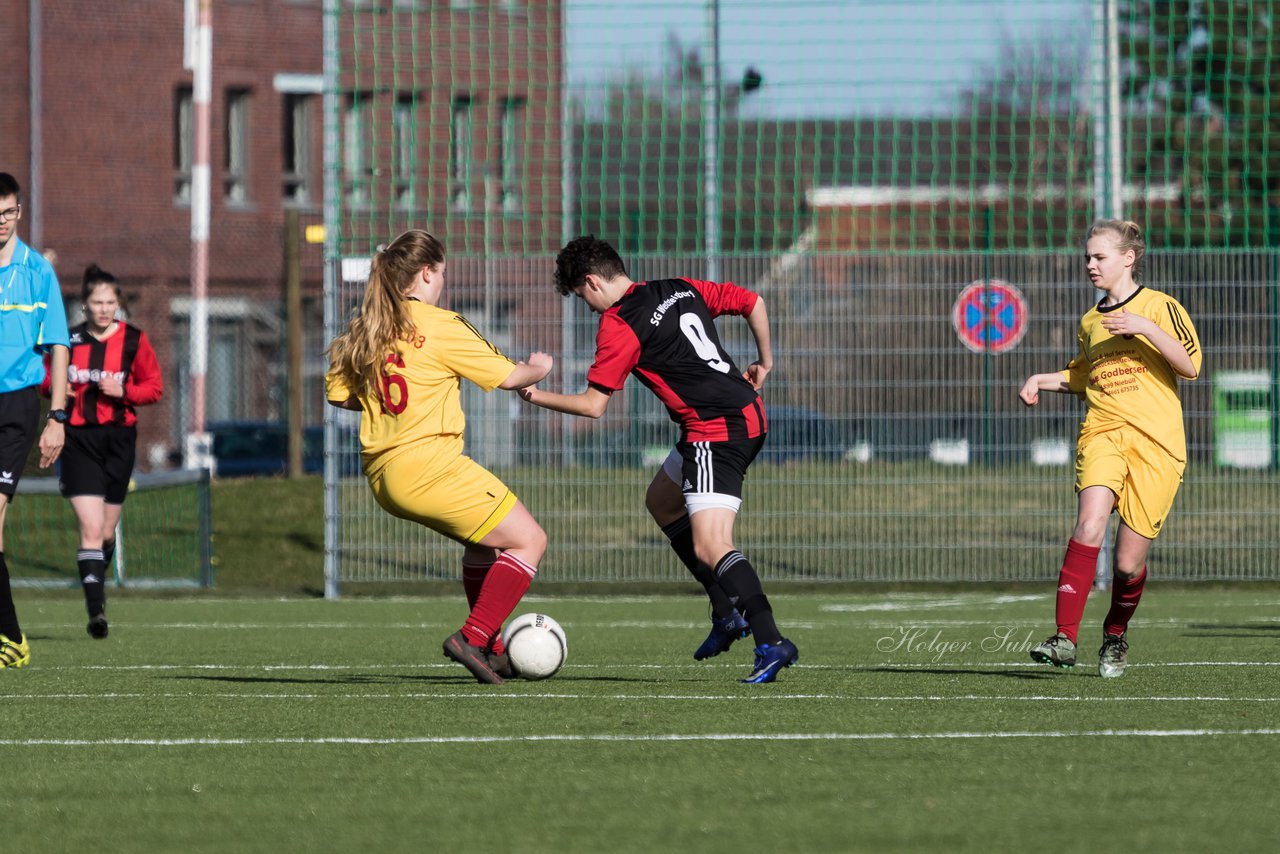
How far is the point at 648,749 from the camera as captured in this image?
5.79 m

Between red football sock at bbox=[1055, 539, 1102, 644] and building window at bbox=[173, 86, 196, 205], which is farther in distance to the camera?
building window at bbox=[173, 86, 196, 205]

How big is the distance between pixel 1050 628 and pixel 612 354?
380cm

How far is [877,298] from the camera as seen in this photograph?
46.6 ft

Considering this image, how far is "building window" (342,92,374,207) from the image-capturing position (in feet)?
48.5

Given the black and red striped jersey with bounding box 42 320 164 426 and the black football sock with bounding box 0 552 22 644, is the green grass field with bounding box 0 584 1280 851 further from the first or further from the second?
the black and red striped jersey with bounding box 42 320 164 426

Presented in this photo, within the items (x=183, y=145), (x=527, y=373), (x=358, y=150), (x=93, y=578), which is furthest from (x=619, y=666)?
(x=183, y=145)

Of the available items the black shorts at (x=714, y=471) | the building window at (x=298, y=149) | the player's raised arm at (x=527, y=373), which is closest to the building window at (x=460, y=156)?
the black shorts at (x=714, y=471)

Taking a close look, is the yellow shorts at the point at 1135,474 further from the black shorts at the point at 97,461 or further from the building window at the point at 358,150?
the building window at the point at 358,150

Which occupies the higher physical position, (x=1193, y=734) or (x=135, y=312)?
(x=135, y=312)

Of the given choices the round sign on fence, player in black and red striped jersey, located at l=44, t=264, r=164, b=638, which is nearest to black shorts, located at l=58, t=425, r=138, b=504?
player in black and red striped jersey, located at l=44, t=264, r=164, b=638

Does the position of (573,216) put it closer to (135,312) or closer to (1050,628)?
(1050,628)

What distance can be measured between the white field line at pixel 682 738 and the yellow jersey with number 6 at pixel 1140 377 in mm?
1997

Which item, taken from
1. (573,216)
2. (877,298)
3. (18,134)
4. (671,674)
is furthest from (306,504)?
(18,134)

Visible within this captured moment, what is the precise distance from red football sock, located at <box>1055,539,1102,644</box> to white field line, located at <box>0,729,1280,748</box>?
174 centimetres
